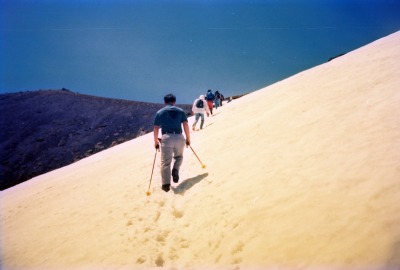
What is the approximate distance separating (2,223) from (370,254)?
8.72m

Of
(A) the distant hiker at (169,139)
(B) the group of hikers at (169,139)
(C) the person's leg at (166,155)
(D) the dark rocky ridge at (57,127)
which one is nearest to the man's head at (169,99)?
(B) the group of hikers at (169,139)

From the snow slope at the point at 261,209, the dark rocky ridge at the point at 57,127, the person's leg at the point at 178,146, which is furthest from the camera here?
the dark rocky ridge at the point at 57,127

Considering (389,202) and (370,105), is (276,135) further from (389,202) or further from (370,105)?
(389,202)

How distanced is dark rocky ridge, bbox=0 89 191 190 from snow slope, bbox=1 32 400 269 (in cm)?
3450

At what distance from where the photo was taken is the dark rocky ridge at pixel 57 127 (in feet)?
127

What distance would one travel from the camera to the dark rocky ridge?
38.8 m

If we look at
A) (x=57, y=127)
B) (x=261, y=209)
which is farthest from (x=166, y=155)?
(x=57, y=127)

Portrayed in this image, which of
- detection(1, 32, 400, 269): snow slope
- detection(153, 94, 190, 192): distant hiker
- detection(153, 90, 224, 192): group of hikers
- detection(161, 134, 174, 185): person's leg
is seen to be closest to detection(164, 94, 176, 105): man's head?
detection(153, 90, 224, 192): group of hikers

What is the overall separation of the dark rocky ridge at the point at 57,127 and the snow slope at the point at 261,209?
3450 cm

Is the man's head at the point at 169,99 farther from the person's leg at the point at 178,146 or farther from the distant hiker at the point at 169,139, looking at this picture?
the person's leg at the point at 178,146

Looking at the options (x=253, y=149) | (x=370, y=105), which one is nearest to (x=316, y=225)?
(x=253, y=149)

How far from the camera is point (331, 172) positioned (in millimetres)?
4508

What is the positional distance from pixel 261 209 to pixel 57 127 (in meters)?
49.8

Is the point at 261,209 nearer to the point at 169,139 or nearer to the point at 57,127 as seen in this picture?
the point at 169,139
